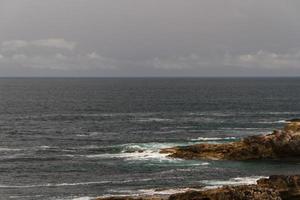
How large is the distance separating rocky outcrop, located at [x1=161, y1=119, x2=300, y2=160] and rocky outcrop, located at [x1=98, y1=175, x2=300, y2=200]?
108 ft

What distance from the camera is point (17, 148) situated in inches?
4262

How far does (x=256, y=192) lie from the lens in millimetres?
49719

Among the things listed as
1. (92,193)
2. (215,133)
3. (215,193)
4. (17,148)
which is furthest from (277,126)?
(215,193)

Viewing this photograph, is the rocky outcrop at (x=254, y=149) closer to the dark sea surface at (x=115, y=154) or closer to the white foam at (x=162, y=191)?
the dark sea surface at (x=115, y=154)

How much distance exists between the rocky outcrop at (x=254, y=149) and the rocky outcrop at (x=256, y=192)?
3291 centimetres

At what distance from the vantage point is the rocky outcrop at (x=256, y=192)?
4978 centimetres

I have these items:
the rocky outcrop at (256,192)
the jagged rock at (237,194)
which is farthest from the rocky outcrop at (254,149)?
the jagged rock at (237,194)

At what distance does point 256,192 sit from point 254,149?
4522cm

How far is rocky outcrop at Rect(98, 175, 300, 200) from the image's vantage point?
49.8 m

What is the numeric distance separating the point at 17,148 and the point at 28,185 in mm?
33545

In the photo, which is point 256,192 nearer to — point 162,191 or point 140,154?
point 162,191

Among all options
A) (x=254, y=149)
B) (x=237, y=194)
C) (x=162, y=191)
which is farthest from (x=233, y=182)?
(x=237, y=194)

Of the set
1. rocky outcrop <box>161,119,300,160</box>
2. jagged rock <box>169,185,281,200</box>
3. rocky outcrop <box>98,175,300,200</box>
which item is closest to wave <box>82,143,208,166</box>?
rocky outcrop <box>161,119,300,160</box>

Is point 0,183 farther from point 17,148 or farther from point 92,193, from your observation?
point 17,148
